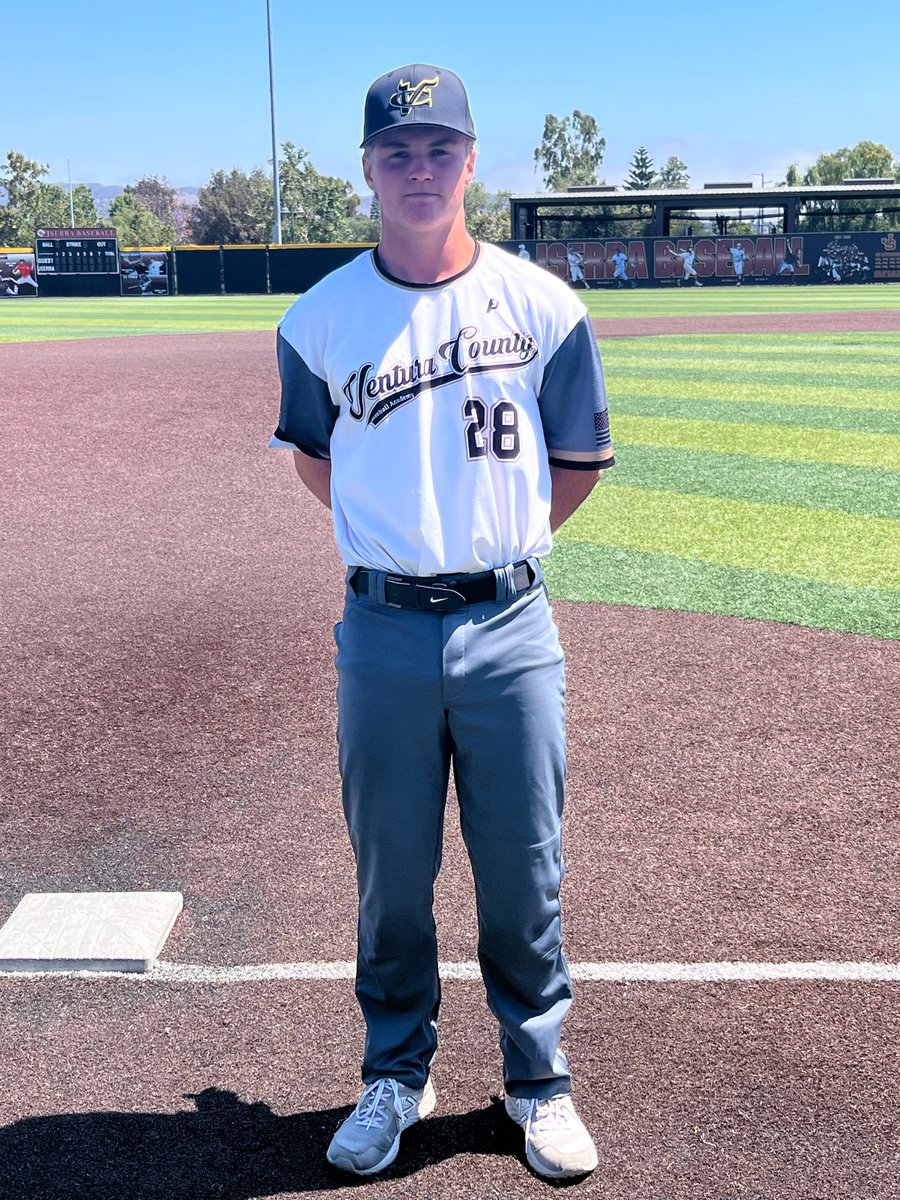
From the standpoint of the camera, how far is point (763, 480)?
33.4ft

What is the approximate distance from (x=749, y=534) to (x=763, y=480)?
72.2 inches

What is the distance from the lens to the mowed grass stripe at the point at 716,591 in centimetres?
673

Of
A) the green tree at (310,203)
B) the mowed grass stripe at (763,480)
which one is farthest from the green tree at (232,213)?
the mowed grass stripe at (763,480)

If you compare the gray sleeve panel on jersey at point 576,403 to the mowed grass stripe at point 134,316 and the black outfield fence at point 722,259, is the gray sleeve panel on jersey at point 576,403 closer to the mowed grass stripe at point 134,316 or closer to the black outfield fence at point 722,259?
the mowed grass stripe at point 134,316

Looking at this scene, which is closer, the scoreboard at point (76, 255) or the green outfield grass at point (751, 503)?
the green outfield grass at point (751, 503)

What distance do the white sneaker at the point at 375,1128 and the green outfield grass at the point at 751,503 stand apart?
437 centimetres

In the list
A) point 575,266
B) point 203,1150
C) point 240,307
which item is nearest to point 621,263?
point 575,266

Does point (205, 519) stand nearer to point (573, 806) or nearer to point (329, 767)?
point (329, 767)

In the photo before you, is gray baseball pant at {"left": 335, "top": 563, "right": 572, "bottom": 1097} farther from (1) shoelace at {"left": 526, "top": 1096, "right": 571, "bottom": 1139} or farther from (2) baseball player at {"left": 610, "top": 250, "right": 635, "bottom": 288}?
(2) baseball player at {"left": 610, "top": 250, "right": 635, "bottom": 288}

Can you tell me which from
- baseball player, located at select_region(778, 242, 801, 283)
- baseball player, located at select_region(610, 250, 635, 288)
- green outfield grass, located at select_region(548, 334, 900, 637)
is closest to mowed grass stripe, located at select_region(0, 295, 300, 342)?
baseball player, located at select_region(610, 250, 635, 288)

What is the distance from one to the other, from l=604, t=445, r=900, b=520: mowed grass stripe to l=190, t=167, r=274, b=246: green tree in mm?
75554

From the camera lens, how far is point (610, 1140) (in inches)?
110

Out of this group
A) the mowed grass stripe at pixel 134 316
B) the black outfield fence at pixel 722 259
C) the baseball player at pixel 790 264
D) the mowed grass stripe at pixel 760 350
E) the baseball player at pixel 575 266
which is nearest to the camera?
the mowed grass stripe at pixel 760 350

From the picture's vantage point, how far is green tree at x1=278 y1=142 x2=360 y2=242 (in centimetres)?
8275
